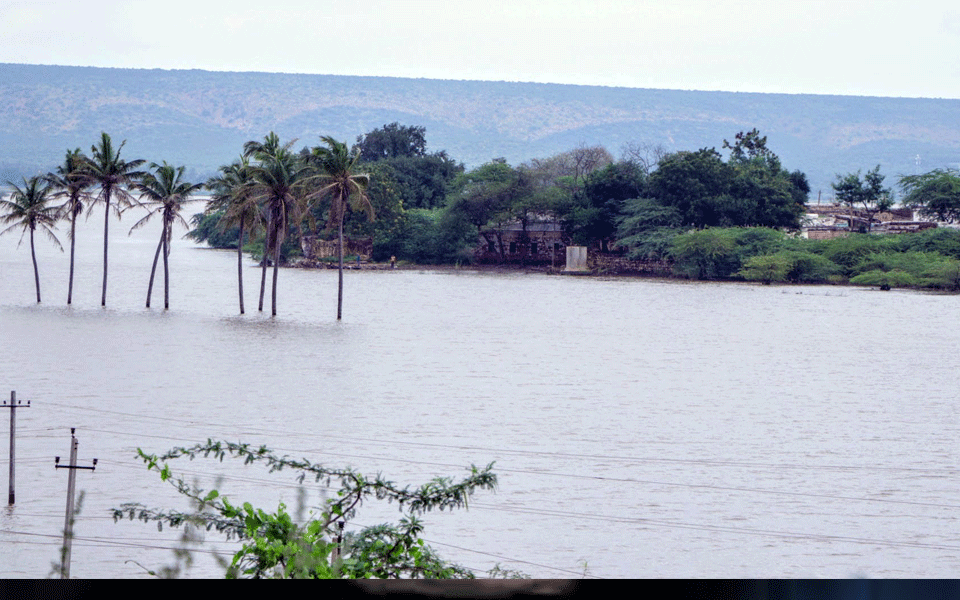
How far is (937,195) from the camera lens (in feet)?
216

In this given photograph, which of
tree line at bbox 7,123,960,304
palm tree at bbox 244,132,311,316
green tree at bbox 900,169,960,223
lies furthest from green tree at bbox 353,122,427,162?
palm tree at bbox 244,132,311,316

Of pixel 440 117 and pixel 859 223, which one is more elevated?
pixel 440 117

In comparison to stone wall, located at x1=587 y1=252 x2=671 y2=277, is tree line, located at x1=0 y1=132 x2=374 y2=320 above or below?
above

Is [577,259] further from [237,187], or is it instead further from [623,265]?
[237,187]

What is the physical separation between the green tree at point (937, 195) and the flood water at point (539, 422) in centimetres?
1986

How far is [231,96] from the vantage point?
287 feet

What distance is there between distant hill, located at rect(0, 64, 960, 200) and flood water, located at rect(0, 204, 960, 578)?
1977cm

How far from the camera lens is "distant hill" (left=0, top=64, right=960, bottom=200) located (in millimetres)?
69188

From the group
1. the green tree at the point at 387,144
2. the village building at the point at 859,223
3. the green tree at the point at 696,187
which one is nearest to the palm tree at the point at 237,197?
the green tree at the point at 696,187

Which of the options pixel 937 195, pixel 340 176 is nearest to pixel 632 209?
pixel 937 195

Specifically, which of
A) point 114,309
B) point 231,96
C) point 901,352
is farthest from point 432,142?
point 901,352

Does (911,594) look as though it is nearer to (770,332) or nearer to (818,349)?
(818,349)

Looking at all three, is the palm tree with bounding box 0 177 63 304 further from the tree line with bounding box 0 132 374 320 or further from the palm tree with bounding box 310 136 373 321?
the palm tree with bounding box 310 136 373 321

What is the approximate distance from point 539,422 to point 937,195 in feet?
171
